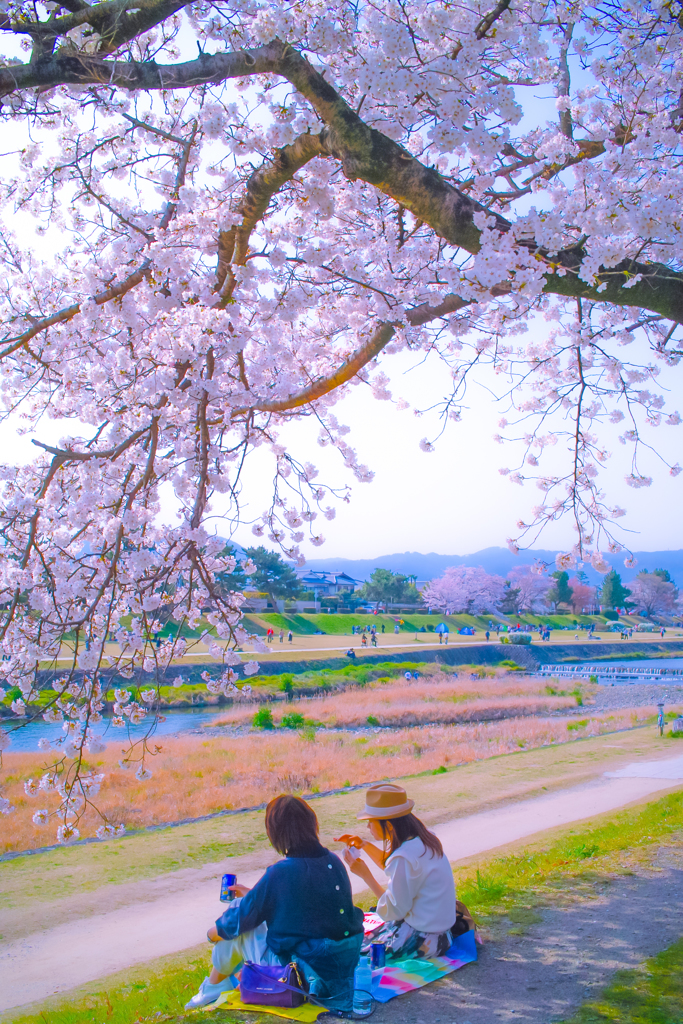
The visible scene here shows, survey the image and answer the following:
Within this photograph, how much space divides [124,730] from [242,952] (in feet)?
61.8

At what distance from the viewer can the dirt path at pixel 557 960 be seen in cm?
315

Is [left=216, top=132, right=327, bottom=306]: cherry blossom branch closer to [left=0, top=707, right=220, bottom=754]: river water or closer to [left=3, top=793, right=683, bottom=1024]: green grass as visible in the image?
[left=3, top=793, right=683, bottom=1024]: green grass

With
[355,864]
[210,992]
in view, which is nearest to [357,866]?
[355,864]

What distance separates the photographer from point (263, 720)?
21.0m

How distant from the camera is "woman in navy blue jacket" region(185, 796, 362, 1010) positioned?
3146 millimetres

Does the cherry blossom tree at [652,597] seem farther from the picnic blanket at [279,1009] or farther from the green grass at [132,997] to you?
the picnic blanket at [279,1009]

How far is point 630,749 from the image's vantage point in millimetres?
13336

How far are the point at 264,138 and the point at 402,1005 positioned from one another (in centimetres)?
483

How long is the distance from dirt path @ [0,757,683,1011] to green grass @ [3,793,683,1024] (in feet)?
1.23

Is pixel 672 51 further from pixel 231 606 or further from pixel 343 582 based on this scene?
pixel 343 582

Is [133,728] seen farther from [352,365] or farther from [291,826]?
[291,826]

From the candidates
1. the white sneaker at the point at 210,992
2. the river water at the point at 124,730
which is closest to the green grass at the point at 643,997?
the white sneaker at the point at 210,992

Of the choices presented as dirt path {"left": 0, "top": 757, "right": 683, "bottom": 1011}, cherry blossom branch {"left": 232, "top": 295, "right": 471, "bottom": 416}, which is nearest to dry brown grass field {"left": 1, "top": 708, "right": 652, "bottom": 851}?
dirt path {"left": 0, "top": 757, "right": 683, "bottom": 1011}

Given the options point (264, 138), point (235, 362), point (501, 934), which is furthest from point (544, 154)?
point (501, 934)
